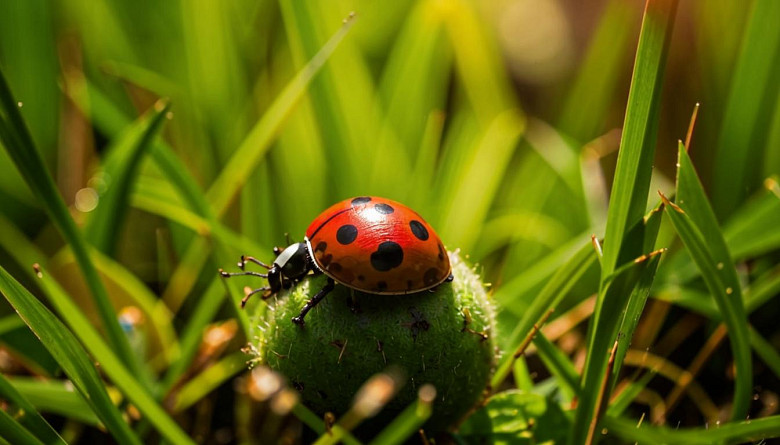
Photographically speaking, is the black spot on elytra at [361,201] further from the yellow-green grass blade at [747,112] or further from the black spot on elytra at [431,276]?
the yellow-green grass blade at [747,112]

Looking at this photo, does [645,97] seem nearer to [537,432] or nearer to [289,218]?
[537,432]

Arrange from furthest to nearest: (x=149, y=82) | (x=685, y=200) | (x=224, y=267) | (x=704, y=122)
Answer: (x=704, y=122)
(x=149, y=82)
(x=224, y=267)
(x=685, y=200)

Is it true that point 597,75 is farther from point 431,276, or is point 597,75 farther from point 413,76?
point 431,276

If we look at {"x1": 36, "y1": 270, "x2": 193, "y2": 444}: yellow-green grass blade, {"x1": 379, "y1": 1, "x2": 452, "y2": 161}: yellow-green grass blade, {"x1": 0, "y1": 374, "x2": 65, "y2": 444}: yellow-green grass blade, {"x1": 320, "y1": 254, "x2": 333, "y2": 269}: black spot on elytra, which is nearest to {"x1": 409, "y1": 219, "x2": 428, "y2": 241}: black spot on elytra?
{"x1": 320, "y1": 254, "x2": 333, "y2": 269}: black spot on elytra

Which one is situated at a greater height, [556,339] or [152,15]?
[152,15]

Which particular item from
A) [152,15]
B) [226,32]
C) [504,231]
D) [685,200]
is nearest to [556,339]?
[504,231]

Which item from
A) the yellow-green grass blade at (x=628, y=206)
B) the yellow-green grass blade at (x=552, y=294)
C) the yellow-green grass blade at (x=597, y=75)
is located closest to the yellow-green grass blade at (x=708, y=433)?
the yellow-green grass blade at (x=628, y=206)
